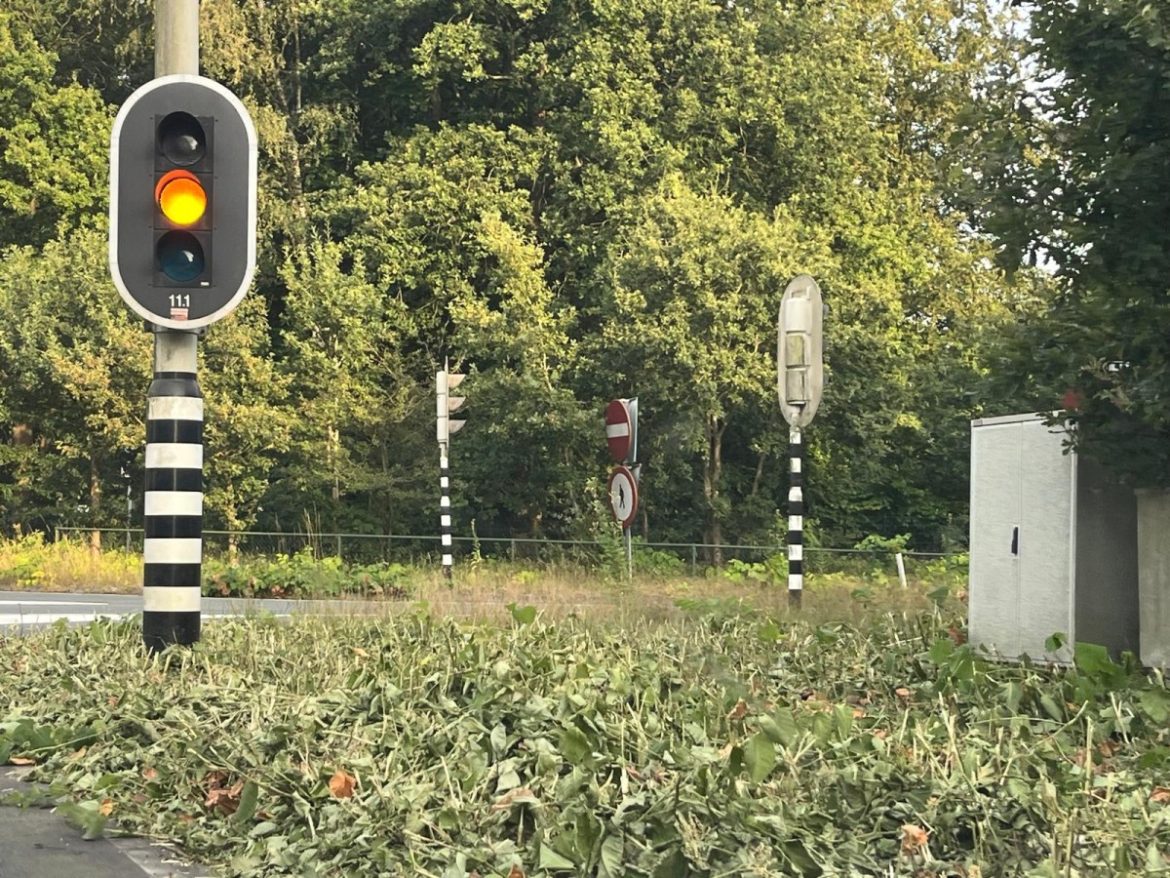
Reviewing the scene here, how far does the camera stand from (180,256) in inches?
324

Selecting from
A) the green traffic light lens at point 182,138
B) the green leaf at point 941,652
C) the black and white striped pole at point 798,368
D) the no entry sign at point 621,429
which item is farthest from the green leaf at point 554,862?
the no entry sign at point 621,429

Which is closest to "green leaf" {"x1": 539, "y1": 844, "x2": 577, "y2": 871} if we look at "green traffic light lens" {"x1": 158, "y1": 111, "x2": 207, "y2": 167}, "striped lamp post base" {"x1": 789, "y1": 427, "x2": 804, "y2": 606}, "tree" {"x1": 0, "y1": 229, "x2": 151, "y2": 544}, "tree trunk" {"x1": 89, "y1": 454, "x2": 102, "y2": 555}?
"green traffic light lens" {"x1": 158, "y1": 111, "x2": 207, "y2": 167}

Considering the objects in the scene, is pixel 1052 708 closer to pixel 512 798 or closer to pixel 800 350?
pixel 512 798

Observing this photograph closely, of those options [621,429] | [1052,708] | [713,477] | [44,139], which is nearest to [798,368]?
[621,429]

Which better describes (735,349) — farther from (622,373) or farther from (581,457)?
(581,457)

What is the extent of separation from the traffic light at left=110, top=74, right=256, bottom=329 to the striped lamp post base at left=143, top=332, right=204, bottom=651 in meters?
0.33

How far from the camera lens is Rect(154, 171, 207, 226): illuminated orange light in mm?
8109

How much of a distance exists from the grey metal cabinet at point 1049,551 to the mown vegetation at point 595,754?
2.40ft

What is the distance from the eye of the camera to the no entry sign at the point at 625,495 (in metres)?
17.7

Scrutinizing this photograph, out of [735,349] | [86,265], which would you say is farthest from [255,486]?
[735,349]

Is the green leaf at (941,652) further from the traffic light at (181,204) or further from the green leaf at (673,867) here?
the traffic light at (181,204)

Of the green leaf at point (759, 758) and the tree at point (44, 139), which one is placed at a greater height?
the tree at point (44, 139)

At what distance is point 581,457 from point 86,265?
422 inches

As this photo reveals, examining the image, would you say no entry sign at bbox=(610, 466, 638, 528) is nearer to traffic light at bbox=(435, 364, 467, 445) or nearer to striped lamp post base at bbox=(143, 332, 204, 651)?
traffic light at bbox=(435, 364, 467, 445)
